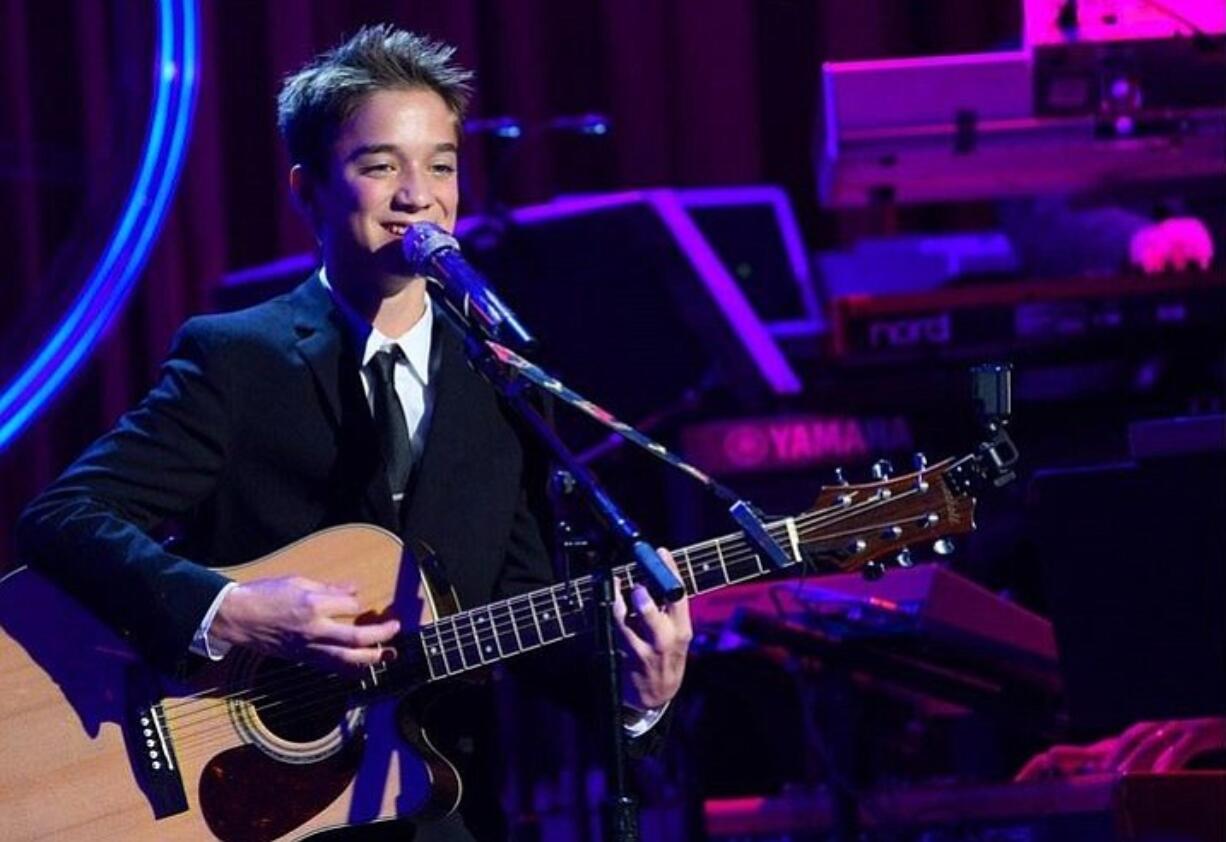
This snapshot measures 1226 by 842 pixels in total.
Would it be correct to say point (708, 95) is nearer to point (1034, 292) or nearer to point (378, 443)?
point (1034, 292)

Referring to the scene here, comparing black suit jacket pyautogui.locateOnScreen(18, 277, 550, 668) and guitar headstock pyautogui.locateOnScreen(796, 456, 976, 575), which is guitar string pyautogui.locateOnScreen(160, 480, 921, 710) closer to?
guitar headstock pyautogui.locateOnScreen(796, 456, 976, 575)

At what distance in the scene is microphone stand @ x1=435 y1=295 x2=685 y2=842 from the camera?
279cm

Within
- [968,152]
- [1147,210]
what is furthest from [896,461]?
[1147,210]

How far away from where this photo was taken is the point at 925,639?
15.0 ft

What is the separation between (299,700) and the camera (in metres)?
3.41

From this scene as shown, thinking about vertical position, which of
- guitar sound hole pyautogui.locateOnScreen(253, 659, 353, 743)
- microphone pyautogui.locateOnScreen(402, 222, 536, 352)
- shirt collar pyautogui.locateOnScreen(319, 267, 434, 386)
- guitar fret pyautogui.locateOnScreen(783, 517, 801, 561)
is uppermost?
microphone pyautogui.locateOnScreen(402, 222, 536, 352)

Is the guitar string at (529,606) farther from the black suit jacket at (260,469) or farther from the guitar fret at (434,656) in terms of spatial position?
the black suit jacket at (260,469)

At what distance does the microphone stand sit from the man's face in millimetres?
482

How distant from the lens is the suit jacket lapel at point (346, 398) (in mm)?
3473

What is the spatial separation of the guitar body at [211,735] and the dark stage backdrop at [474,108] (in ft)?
8.57

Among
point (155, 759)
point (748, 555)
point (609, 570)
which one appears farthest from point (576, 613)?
point (155, 759)

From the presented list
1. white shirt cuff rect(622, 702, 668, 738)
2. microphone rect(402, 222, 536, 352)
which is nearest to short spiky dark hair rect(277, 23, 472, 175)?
microphone rect(402, 222, 536, 352)

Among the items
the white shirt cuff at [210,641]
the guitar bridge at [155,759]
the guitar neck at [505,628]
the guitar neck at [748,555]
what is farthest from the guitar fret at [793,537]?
the guitar bridge at [155,759]

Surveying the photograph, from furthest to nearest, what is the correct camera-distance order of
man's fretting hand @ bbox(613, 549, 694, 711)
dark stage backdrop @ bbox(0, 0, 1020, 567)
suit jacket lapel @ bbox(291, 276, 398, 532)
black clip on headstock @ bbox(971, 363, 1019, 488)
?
dark stage backdrop @ bbox(0, 0, 1020, 567) → suit jacket lapel @ bbox(291, 276, 398, 532) → man's fretting hand @ bbox(613, 549, 694, 711) → black clip on headstock @ bbox(971, 363, 1019, 488)
